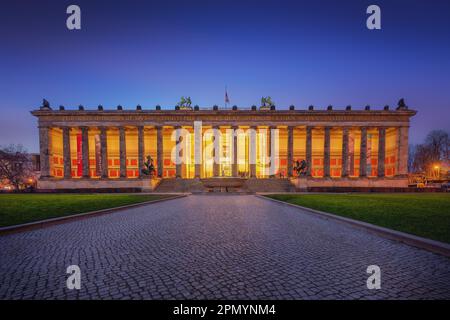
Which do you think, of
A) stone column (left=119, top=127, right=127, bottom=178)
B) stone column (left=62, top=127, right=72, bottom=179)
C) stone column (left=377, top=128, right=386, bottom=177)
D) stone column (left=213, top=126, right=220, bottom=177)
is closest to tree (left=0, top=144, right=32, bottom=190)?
stone column (left=62, top=127, right=72, bottom=179)

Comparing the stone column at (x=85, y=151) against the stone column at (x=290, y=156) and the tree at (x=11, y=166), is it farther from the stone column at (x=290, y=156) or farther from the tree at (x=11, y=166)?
the stone column at (x=290, y=156)

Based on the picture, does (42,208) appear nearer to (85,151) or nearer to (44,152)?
(85,151)

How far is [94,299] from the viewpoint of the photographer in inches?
120

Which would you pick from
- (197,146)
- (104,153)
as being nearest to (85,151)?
(104,153)

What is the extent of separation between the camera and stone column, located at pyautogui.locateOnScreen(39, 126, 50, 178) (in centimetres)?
3734

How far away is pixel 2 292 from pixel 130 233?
373 cm

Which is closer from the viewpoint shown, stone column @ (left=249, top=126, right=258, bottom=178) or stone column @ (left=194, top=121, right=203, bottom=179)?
stone column @ (left=194, top=121, right=203, bottom=179)

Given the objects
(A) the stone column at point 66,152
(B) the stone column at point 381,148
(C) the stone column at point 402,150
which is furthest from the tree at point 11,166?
(C) the stone column at point 402,150

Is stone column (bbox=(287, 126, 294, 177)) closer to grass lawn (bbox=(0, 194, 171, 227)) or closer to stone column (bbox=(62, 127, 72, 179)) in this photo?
grass lawn (bbox=(0, 194, 171, 227))

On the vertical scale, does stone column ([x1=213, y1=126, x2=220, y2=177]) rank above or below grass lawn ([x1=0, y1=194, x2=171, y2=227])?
above

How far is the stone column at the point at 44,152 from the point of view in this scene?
123 feet

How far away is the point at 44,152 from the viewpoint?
3756cm

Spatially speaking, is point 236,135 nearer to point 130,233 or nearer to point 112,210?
point 112,210
